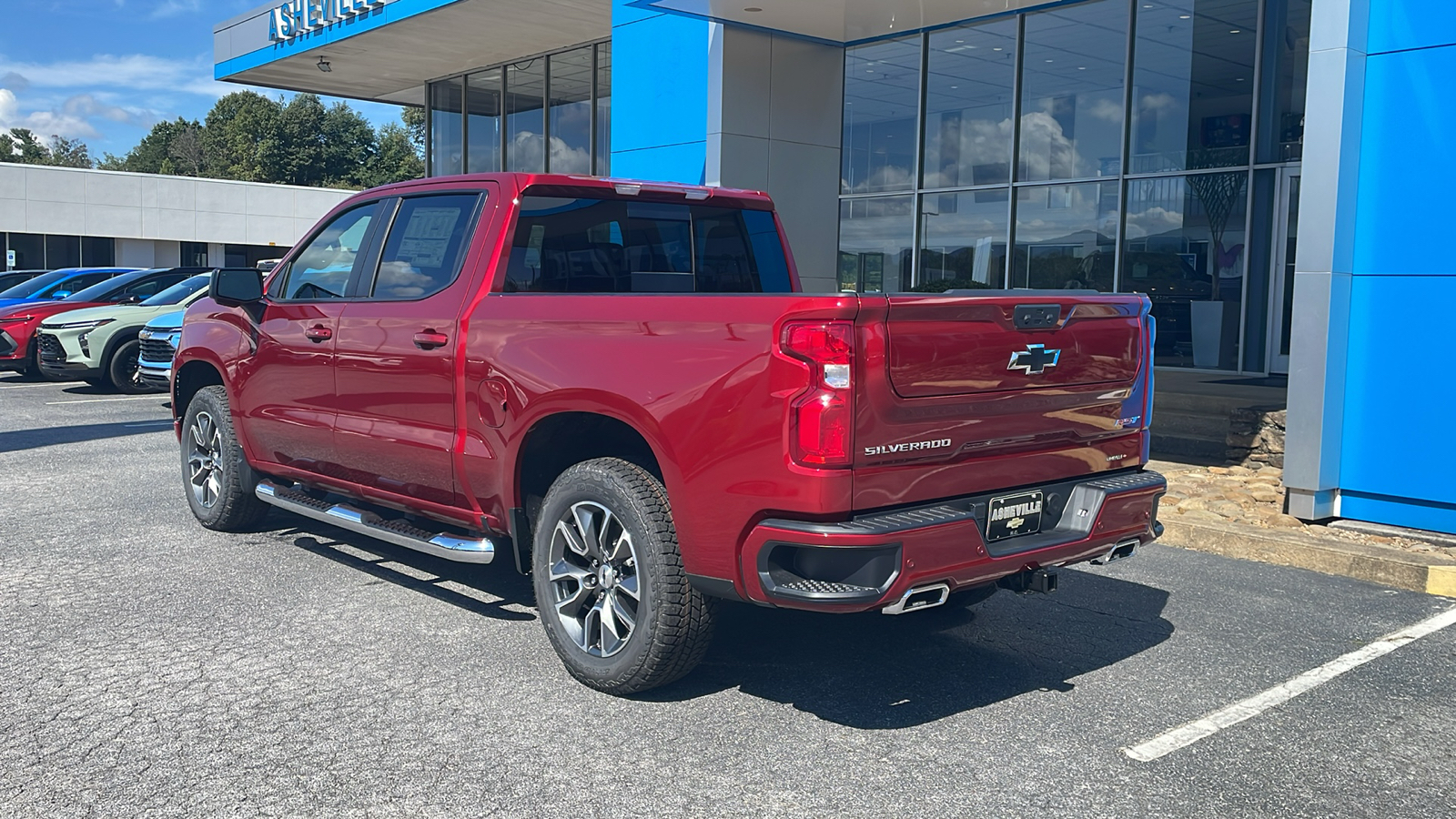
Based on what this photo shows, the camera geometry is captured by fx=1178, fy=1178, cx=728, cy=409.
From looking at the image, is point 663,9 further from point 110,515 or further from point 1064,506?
point 1064,506

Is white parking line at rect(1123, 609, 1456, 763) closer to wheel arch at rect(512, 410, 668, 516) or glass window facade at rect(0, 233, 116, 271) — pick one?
wheel arch at rect(512, 410, 668, 516)

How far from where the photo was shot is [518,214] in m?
5.26

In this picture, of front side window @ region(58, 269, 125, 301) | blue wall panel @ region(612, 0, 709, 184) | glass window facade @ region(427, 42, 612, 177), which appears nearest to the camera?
blue wall panel @ region(612, 0, 709, 184)

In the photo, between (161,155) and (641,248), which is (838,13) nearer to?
(641,248)

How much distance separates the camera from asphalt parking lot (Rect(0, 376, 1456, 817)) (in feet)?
11.9

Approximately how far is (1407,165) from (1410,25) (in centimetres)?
90

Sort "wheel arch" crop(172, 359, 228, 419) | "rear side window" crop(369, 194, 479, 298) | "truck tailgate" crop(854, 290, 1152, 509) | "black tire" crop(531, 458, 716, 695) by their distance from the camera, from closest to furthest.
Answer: "truck tailgate" crop(854, 290, 1152, 509) → "black tire" crop(531, 458, 716, 695) → "rear side window" crop(369, 194, 479, 298) → "wheel arch" crop(172, 359, 228, 419)

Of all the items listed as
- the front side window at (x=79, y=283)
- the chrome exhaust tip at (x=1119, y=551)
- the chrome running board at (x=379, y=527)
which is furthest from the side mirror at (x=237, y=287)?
the front side window at (x=79, y=283)

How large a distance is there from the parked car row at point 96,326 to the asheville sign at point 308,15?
4.69 metres

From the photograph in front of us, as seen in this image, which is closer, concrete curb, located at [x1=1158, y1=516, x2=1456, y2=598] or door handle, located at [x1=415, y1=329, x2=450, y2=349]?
door handle, located at [x1=415, y1=329, x2=450, y2=349]

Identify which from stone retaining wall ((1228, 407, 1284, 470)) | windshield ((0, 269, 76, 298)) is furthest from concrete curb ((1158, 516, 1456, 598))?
windshield ((0, 269, 76, 298))

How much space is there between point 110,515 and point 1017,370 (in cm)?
622

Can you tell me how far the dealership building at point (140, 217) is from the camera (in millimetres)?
46062

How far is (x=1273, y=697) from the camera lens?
4605mm
